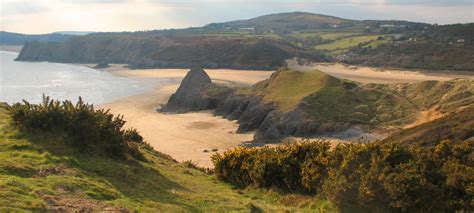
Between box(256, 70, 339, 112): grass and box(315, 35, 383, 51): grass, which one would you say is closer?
box(256, 70, 339, 112): grass

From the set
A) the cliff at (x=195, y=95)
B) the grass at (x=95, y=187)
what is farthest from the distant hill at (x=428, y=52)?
the grass at (x=95, y=187)

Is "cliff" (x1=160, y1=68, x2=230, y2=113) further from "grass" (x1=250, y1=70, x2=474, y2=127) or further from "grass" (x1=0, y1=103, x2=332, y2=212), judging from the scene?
"grass" (x1=0, y1=103, x2=332, y2=212)

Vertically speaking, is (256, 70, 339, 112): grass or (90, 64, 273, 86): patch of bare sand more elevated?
(256, 70, 339, 112): grass

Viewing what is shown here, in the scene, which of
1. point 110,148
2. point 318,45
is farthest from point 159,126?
point 318,45

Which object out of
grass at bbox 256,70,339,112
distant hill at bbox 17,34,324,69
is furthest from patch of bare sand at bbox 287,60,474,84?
grass at bbox 256,70,339,112

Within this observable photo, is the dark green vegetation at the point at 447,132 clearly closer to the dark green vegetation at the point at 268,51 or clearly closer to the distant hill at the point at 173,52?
the dark green vegetation at the point at 268,51

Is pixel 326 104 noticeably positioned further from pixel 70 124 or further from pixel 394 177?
pixel 394 177
